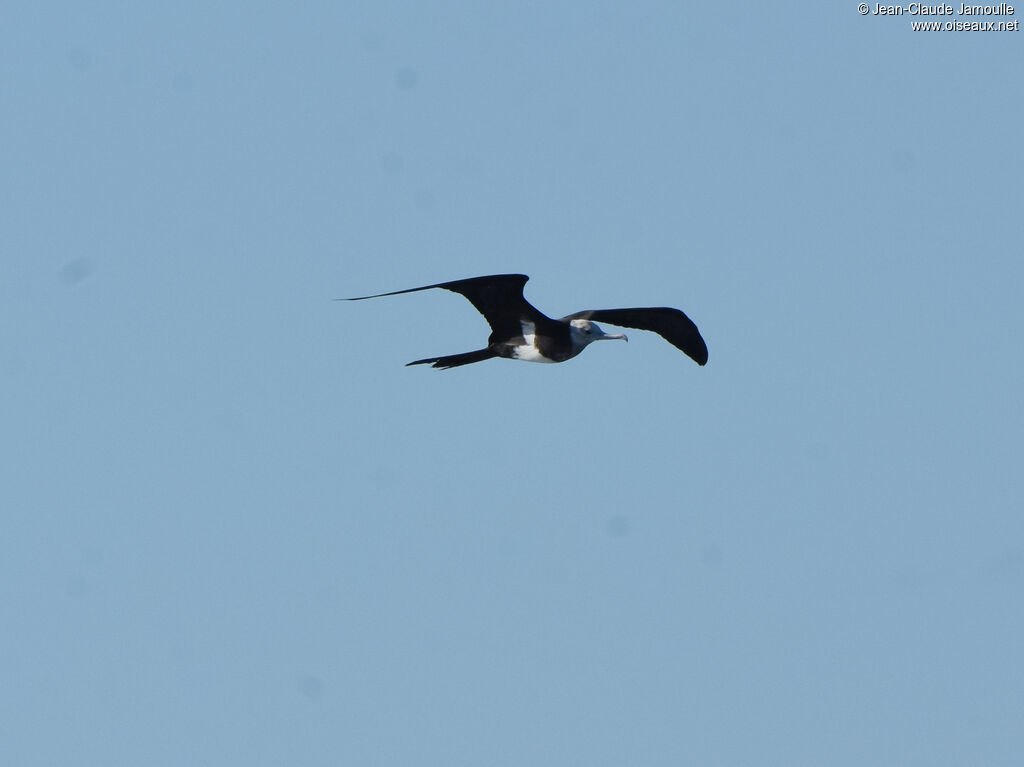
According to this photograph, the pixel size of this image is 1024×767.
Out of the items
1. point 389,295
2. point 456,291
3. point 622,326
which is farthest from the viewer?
point 622,326

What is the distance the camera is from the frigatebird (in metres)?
12.6

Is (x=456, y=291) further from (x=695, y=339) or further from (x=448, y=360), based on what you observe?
(x=695, y=339)

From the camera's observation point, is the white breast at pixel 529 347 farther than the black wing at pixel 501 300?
Yes

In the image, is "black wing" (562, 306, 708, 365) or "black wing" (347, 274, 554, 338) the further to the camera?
"black wing" (562, 306, 708, 365)

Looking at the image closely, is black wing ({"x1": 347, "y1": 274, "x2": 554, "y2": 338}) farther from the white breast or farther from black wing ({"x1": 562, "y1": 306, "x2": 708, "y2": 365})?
black wing ({"x1": 562, "y1": 306, "x2": 708, "y2": 365})

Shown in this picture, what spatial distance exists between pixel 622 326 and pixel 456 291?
1.88 m

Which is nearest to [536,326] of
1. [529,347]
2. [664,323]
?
[529,347]

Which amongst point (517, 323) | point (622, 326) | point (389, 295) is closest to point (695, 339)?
point (622, 326)

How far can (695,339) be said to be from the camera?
13.5 metres

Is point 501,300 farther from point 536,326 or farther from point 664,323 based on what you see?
point 664,323

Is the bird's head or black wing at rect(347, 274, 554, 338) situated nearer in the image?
black wing at rect(347, 274, 554, 338)

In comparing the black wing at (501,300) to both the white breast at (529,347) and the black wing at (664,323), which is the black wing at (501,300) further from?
the black wing at (664,323)

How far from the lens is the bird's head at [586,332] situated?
515 inches

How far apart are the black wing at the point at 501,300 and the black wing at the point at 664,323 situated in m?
0.54
